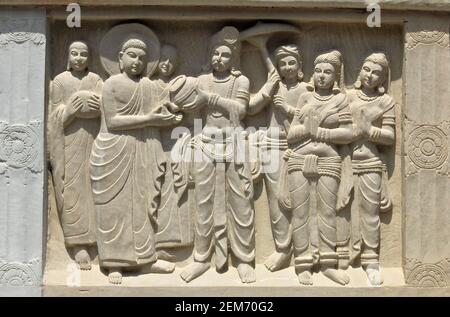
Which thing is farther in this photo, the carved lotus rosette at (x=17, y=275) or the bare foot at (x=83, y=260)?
the bare foot at (x=83, y=260)

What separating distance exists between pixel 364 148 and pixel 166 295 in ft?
5.02

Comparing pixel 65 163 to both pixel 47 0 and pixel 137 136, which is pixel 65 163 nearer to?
pixel 137 136

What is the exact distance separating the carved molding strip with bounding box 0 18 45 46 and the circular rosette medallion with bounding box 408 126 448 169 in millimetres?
2369

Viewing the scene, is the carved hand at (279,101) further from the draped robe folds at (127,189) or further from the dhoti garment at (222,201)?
the draped robe folds at (127,189)

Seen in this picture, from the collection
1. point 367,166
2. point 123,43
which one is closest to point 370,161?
point 367,166

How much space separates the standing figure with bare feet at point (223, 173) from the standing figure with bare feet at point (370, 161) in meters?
0.67

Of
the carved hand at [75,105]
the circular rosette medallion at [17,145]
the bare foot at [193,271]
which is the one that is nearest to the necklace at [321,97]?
the bare foot at [193,271]

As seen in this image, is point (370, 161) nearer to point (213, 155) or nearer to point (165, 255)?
point (213, 155)

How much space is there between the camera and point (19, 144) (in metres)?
6.18

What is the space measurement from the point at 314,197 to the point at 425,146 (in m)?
0.76

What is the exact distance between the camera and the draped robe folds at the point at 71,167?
624 centimetres

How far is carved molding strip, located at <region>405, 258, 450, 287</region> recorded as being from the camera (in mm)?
6234

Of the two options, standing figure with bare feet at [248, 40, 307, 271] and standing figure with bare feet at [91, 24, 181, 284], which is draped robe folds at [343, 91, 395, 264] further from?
standing figure with bare feet at [91, 24, 181, 284]

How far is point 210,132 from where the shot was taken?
20.5ft
